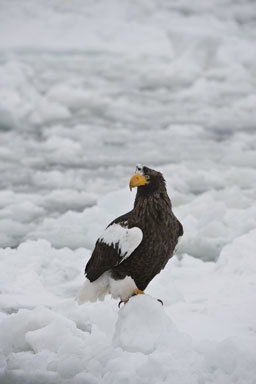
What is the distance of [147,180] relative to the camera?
136 inches

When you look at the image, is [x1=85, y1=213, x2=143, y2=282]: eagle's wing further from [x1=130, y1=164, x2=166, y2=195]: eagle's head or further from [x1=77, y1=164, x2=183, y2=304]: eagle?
[x1=130, y1=164, x2=166, y2=195]: eagle's head

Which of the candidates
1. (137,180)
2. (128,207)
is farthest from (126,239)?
(128,207)

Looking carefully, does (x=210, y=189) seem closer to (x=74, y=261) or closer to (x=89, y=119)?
(x=74, y=261)

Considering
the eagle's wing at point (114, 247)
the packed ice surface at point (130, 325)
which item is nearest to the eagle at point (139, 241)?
the eagle's wing at point (114, 247)

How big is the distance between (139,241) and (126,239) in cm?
8

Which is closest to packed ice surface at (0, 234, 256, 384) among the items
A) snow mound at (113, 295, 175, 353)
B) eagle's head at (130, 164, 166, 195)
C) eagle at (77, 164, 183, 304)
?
snow mound at (113, 295, 175, 353)

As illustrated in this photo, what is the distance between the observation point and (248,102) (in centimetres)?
1500

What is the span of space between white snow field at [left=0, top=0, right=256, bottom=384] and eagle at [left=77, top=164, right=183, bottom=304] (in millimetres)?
261

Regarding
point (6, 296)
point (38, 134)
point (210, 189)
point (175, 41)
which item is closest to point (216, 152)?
point (210, 189)

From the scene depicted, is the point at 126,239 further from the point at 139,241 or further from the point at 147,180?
the point at 147,180

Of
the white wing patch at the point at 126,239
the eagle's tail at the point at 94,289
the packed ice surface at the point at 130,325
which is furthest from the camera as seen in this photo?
A: the eagle's tail at the point at 94,289

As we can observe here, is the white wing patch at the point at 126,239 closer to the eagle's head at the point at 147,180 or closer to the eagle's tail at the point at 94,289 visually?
the eagle's head at the point at 147,180

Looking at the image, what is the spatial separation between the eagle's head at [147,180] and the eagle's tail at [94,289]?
26.6 inches

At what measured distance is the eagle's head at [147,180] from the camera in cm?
337
